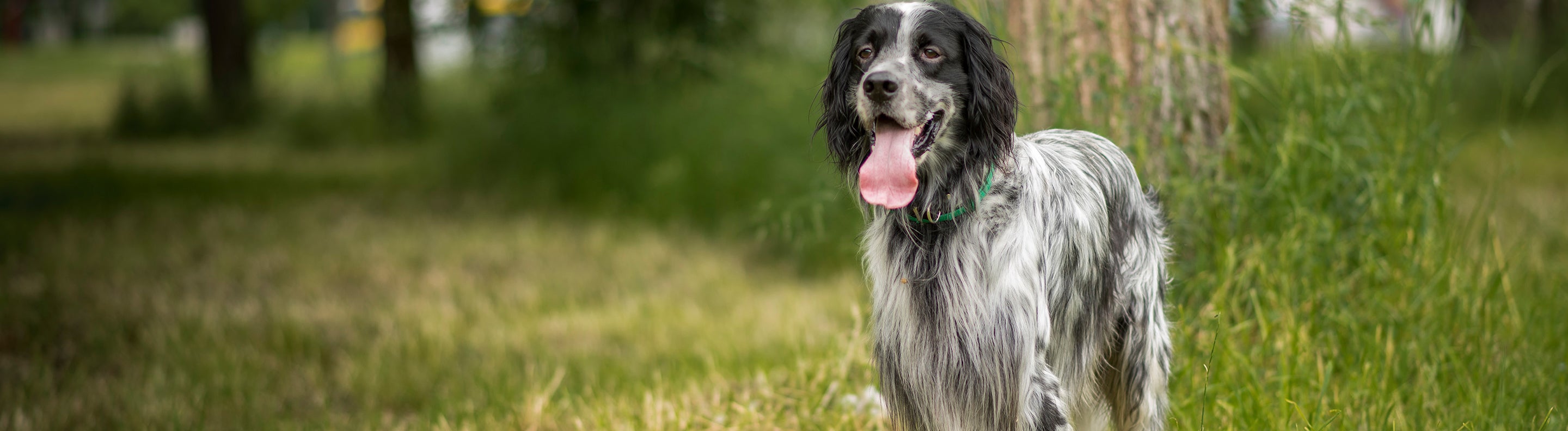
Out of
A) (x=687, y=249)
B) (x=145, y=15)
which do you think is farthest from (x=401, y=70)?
(x=145, y=15)

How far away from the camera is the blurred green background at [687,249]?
349 cm

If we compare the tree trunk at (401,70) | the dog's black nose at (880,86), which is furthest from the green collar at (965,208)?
the tree trunk at (401,70)

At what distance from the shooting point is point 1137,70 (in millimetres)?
3805

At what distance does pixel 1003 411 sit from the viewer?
245 centimetres

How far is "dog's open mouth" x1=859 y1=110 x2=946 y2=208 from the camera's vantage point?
2.29m

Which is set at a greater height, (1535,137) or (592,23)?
(592,23)

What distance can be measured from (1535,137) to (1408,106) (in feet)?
24.0

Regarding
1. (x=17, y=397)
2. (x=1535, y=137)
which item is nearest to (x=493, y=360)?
(x=17, y=397)

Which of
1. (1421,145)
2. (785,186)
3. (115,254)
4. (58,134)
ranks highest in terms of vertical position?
(1421,145)

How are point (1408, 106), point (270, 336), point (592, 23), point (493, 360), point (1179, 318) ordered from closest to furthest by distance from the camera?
point (1179, 318) < point (1408, 106) < point (493, 360) < point (270, 336) < point (592, 23)

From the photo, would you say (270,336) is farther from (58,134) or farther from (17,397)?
(58,134)

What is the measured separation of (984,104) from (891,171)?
0.28m

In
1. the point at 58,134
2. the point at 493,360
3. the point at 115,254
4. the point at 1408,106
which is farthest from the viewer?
the point at 58,134

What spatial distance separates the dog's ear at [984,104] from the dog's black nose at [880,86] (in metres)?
0.24
